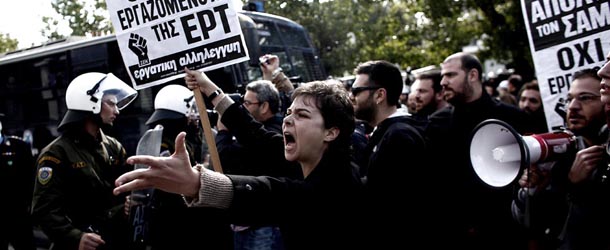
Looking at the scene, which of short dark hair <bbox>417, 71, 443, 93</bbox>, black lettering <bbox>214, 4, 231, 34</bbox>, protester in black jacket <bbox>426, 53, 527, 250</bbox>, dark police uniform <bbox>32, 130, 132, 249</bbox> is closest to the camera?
black lettering <bbox>214, 4, 231, 34</bbox>

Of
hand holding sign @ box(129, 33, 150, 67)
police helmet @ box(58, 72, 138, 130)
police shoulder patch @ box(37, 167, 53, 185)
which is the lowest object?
police shoulder patch @ box(37, 167, 53, 185)

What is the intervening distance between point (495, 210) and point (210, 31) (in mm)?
2201

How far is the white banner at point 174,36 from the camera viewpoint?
3.25 meters

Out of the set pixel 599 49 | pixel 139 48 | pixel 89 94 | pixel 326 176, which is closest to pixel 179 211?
pixel 89 94

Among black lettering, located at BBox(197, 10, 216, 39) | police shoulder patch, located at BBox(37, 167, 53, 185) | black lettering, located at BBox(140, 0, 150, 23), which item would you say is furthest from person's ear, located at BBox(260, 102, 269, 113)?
police shoulder patch, located at BBox(37, 167, 53, 185)

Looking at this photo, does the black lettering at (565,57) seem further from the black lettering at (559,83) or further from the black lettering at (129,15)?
the black lettering at (129,15)

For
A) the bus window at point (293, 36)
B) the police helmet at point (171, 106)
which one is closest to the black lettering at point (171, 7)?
the police helmet at point (171, 106)

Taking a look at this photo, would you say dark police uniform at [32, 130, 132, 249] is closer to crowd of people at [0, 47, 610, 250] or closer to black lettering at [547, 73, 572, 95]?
crowd of people at [0, 47, 610, 250]

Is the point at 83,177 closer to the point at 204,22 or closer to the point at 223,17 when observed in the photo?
the point at 204,22

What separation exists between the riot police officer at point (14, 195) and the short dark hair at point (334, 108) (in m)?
4.46

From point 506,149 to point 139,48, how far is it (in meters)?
2.12

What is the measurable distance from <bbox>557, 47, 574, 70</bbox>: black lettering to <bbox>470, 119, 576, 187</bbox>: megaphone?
124 cm

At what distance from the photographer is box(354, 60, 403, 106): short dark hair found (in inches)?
139

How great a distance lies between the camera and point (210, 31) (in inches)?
128
